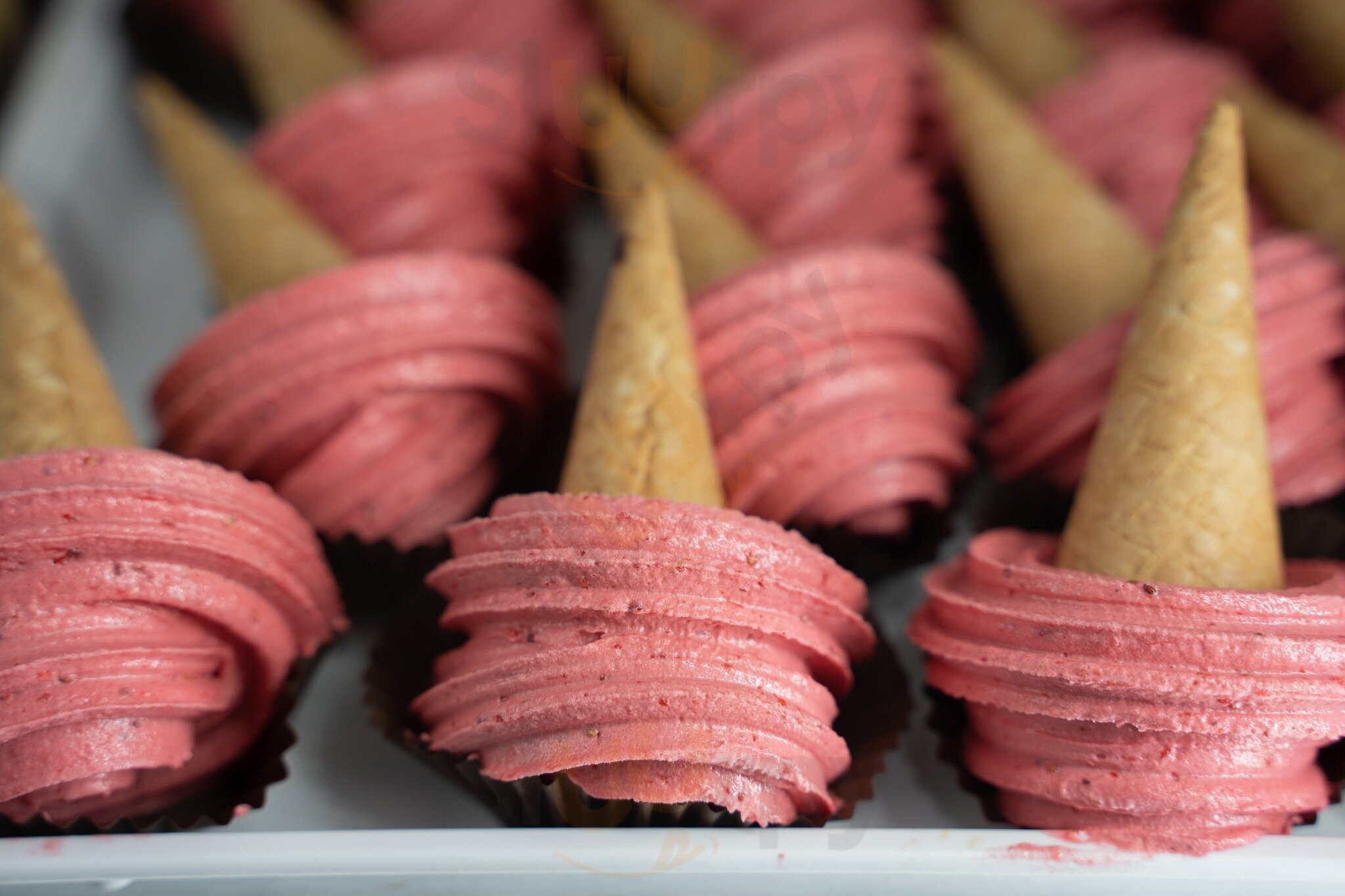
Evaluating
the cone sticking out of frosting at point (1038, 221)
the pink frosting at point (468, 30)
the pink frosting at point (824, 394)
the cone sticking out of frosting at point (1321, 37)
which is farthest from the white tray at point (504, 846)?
the cone sticking out of frosting at point (1321, 37)

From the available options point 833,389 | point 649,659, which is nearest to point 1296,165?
point 833,389

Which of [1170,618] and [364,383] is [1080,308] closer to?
[1170,618]

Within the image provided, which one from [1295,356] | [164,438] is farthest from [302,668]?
[1295,356]

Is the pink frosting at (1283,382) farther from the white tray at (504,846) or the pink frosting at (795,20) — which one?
the pink frosting at (795,20)

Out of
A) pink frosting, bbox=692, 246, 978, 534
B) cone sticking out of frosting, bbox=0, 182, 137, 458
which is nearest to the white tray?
pink frosting, bbox=692, 246, 978, 534

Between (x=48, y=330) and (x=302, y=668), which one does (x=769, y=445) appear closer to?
(x=302, y=668)
